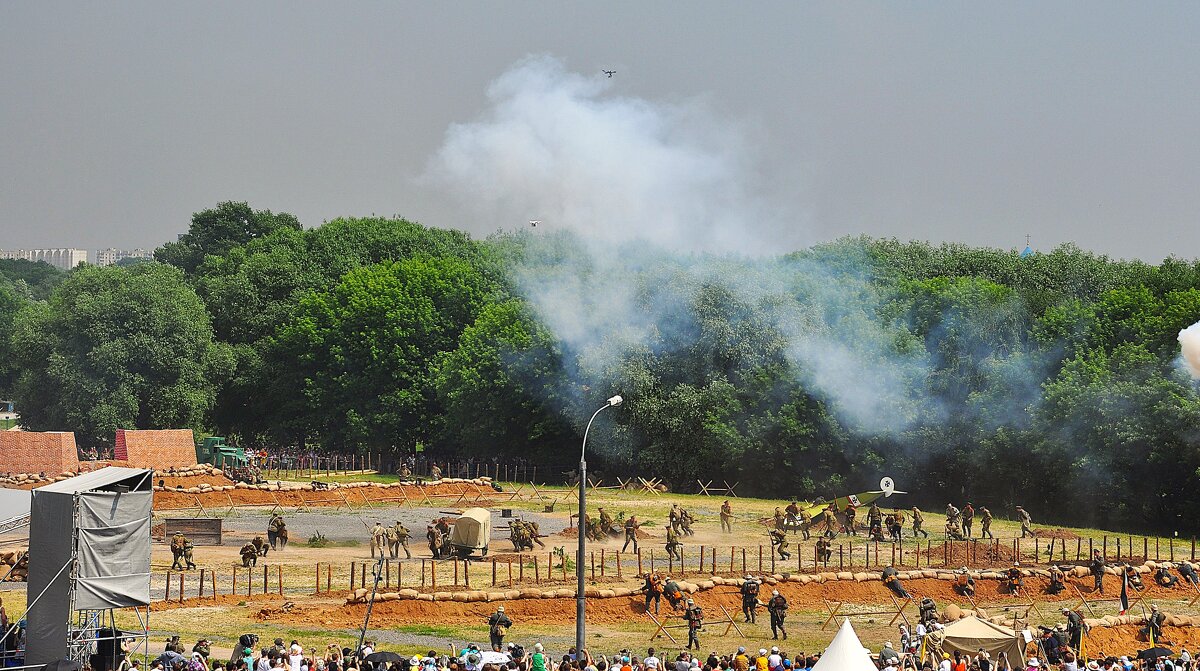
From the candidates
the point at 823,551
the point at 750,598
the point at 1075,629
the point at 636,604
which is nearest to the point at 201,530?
the point at 636,604

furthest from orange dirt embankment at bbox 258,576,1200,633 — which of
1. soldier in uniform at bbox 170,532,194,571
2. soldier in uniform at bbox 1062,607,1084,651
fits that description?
soldier in uniform at bbox 170,532,194,571

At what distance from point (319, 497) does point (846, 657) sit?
47.5 m

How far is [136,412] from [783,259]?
1605 inches

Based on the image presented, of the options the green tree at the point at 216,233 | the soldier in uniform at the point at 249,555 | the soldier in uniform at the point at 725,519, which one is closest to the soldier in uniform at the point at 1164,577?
the soldier in uniform at the point at 725,519

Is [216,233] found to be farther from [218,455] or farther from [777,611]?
[777,611]

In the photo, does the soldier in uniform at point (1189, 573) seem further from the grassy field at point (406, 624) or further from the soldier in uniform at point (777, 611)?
the soldier in uniform at point (777, 611)

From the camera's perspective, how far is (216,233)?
429ft

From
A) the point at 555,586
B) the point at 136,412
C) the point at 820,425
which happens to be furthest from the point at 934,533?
the point at 136,412

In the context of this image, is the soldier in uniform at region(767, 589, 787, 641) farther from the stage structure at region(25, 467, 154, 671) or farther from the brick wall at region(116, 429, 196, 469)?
the brick wall at region(116, 429, 196, 469)

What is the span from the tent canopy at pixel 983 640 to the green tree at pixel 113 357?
66230 millimetres

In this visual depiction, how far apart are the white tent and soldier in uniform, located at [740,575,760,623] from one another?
1392 centimetres

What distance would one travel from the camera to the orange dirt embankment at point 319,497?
6562 centimetres

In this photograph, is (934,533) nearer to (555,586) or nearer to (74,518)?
(555,586)

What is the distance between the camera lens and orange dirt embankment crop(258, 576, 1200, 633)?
123 feet
